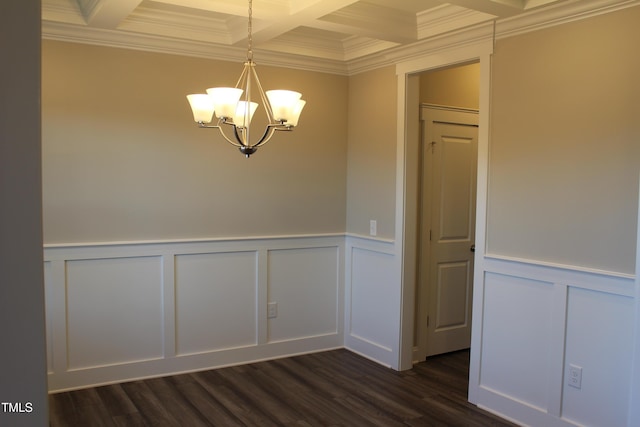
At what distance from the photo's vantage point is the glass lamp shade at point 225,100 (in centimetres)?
256

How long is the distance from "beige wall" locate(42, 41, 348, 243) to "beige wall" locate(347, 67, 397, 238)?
0.44 feet

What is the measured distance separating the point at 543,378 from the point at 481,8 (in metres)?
2.18

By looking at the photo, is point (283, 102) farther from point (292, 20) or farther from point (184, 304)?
point (184, 304)

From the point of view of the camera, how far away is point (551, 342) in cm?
309

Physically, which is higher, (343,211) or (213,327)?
(343,211)

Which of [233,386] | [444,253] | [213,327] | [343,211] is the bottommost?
[233,386]

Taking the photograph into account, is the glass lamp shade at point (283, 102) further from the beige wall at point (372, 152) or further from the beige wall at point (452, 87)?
the beige wall at point (452, 87)

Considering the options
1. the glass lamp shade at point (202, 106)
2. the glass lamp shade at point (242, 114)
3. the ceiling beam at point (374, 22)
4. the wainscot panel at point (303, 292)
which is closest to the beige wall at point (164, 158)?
the wainscot panel at point (303, 292)

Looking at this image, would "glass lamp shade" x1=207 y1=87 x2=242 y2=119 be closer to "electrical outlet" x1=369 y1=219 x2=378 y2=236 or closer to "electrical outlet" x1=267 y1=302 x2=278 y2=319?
"electrical outlet" x1=369 y1=219 x2=378 y2=236

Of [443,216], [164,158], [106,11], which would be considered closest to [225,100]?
[106,11]

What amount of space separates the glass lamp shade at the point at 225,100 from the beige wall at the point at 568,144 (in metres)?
1.72

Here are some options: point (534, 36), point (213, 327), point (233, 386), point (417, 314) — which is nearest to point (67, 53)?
point (213, 327)

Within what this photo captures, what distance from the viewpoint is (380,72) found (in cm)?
436

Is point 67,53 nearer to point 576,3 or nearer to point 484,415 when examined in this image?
point 576,3
